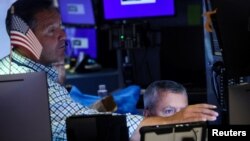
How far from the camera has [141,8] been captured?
3965 mm

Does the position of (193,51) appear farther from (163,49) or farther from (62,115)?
(62,115)

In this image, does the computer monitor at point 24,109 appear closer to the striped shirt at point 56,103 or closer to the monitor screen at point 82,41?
the striped shirt at point 56,103

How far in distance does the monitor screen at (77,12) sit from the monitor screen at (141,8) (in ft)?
2.73

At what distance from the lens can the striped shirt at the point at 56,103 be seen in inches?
78.4

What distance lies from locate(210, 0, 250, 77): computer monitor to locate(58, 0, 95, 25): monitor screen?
3146mm

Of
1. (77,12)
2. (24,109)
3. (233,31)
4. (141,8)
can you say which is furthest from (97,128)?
(77,12)

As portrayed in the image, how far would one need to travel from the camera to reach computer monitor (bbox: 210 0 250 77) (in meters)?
1.74

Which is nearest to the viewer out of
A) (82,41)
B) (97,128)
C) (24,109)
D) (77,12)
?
(24,109)

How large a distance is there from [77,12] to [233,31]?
11.3 ft

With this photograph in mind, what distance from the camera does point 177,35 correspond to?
406cm

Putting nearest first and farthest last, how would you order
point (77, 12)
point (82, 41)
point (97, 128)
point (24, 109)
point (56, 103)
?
point (24, 109)
point (97, 128)
point (56, 103)
point (77, 12)
point (82, 41)

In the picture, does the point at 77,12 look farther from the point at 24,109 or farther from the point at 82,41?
the point at 24,109

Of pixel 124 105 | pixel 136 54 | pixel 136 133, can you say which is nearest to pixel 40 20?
pixel 136 133

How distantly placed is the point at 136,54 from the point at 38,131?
9.31ft
